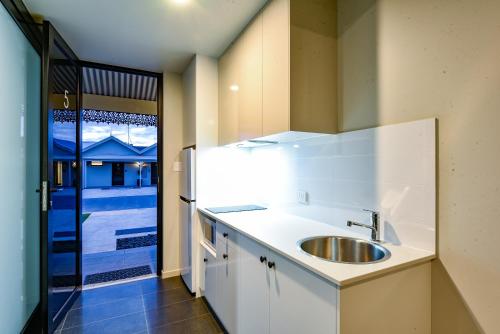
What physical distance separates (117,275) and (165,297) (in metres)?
0.89

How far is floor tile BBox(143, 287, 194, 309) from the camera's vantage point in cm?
225

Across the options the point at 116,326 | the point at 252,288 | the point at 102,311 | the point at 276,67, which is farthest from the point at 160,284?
the point at 276,67

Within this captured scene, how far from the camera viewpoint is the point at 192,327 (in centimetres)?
192

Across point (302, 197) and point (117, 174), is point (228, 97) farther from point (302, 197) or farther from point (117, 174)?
point (117, 174)

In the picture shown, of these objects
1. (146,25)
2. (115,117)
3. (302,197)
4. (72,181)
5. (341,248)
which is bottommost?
(341,248)

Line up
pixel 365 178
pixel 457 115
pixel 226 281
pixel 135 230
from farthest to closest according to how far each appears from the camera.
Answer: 1. pixel 135 230
2. pixel 226 281
3. pixel 365 178
4. pixel 457 115

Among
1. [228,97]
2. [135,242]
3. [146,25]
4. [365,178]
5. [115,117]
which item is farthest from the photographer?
[115,117]

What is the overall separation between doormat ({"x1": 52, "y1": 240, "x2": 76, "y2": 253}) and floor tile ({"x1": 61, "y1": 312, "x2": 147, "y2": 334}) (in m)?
0.62

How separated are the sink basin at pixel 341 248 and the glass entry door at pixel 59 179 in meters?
1.80

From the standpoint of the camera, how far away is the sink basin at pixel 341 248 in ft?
4.40

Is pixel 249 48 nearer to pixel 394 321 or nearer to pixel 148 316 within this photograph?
pixel 394 321

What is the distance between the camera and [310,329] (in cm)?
101

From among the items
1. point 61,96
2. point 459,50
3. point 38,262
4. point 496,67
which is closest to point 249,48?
point 459,50

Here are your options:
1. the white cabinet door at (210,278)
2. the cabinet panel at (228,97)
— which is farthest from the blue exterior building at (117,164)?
the white cabinet door at (210,278)
